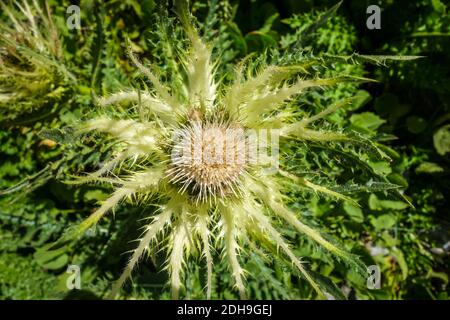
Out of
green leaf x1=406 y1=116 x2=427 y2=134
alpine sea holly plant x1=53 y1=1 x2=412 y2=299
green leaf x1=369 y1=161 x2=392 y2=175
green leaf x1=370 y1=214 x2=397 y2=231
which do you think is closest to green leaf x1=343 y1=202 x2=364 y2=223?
green leaf x1=370 y1=214 x2=397 y2=231

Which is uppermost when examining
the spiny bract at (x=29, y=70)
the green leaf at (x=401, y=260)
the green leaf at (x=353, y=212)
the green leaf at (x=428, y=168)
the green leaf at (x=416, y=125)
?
the spiny bract at (x=29, y=70)

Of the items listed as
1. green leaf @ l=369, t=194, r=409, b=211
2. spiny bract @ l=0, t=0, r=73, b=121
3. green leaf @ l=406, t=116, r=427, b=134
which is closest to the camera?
spiny bract @ l=0, t=0, r=73, b=121

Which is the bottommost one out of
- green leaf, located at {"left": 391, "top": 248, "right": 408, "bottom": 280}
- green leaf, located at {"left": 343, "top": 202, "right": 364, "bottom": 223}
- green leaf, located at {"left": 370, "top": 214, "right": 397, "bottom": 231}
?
green leaf, located at {"left": 391, "top": 248, "right": 408, "bottom": 280}

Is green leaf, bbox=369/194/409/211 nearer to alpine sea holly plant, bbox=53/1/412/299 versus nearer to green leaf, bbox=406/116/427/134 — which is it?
green leaf, bbox=406/116/427/134

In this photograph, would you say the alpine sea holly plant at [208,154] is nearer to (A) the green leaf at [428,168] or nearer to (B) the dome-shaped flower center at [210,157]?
(B) the dome-shaped flower center at [210,157]

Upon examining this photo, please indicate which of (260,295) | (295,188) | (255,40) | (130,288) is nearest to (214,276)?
(260,295)

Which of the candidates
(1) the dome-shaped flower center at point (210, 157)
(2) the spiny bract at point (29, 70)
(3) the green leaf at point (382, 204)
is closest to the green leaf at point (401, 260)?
(3) the green leaf at point (382, 204)

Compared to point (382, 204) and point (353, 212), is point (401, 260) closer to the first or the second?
point (382, 204)
